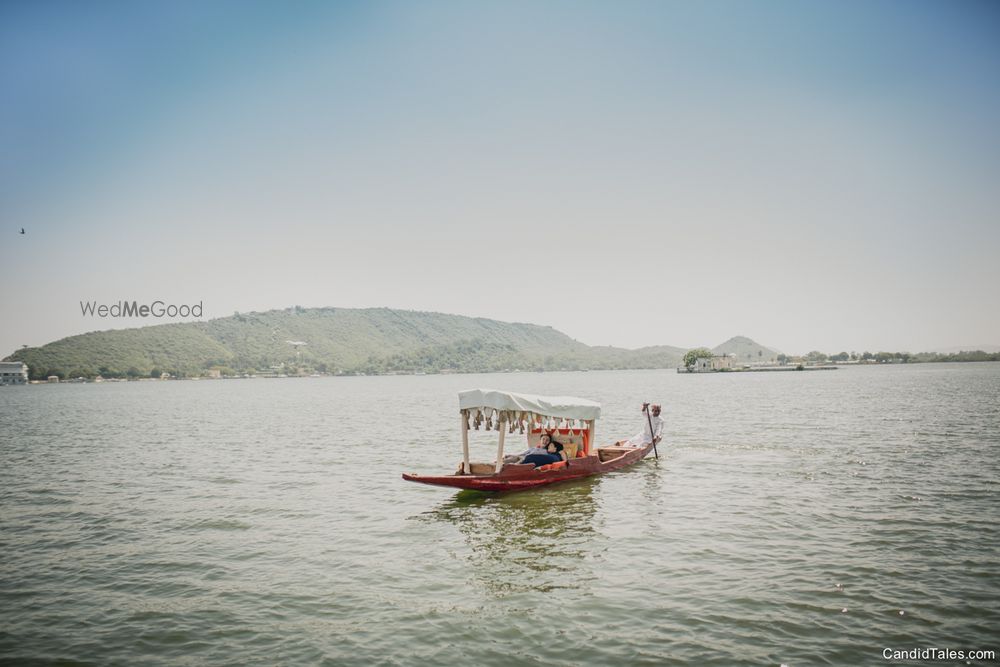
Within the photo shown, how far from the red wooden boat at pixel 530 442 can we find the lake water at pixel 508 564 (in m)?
0.76

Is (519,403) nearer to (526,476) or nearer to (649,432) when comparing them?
(526,476)

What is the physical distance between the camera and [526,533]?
1706 centimetres

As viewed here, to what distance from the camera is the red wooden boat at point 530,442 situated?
68.8ft

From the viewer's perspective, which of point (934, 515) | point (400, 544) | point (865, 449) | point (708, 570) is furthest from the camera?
point (865, 449)

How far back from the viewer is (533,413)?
22219mm

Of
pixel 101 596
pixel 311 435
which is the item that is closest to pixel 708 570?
pixel 101 596

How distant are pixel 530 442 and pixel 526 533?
9.52 metres

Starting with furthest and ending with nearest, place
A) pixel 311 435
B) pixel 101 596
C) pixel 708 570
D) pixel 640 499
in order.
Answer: pixel 311 435, pixel 640 499, pixel 708 570, pixel 101 596

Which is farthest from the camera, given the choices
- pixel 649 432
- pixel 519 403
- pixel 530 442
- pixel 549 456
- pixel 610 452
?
pixel 649 432

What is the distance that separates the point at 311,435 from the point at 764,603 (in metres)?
41.4

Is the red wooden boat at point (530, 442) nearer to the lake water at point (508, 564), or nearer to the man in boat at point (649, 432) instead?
the lake water at point (508, 564)

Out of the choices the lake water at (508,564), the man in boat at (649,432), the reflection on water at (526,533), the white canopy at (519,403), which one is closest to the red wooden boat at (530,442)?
the white canopy at (519,403)

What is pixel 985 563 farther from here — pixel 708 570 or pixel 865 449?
pixel 865 449

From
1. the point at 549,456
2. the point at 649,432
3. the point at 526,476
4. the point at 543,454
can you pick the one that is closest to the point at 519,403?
the point at 526,476
